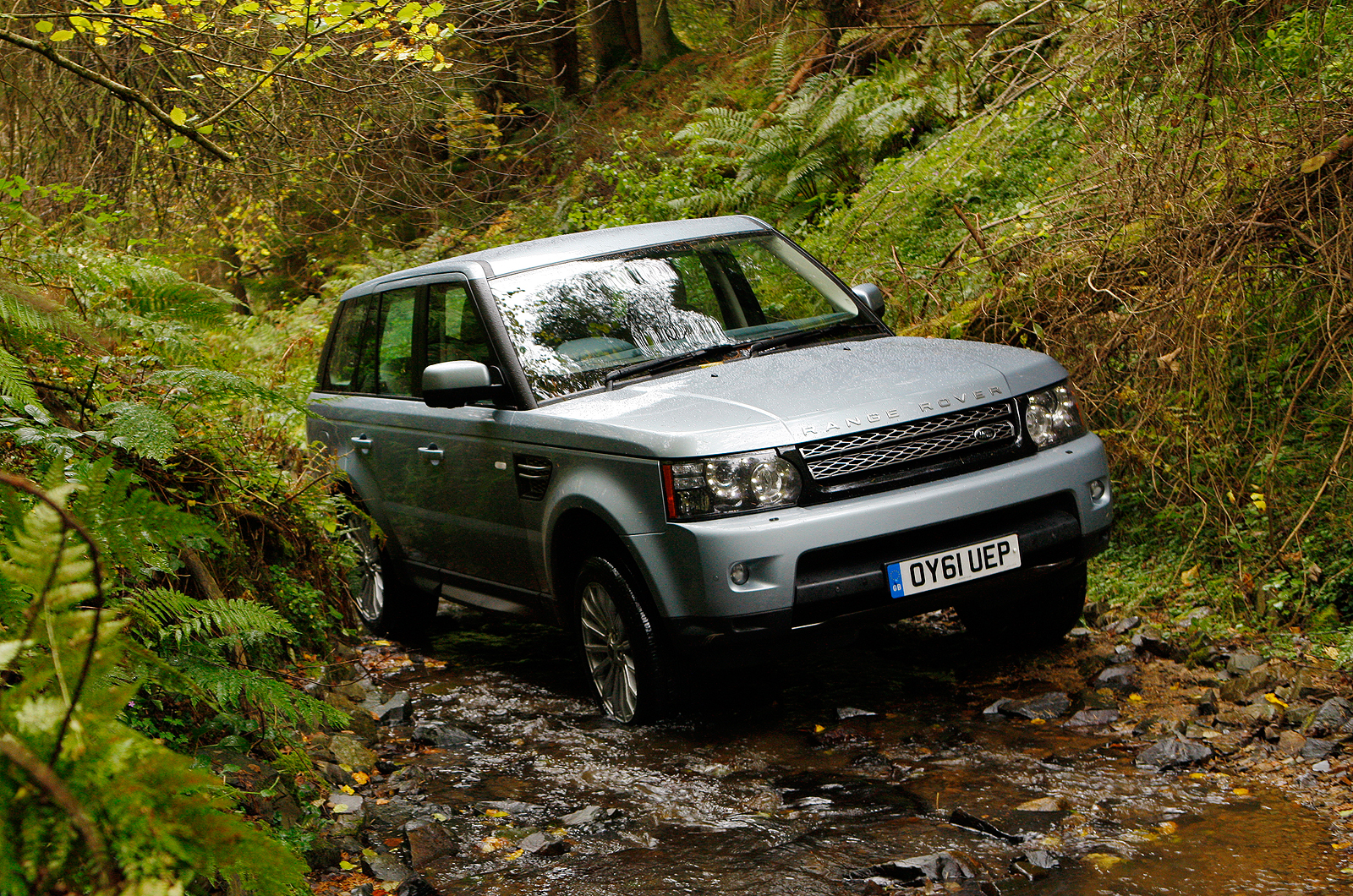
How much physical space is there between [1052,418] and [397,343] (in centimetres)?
345

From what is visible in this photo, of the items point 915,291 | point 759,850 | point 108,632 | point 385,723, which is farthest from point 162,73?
point 108,632

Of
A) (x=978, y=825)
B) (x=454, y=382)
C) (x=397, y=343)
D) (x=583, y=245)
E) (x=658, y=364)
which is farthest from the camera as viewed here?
(x=397, y=343)

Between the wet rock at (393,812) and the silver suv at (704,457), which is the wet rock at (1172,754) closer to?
the silver suv at (704,457)

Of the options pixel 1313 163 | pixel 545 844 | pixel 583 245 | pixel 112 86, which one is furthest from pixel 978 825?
pixel 112 86

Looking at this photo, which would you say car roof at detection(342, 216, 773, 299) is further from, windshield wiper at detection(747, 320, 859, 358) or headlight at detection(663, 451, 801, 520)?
headlight at detection(663, 451, 801, 520)

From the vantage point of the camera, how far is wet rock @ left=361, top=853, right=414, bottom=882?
3.51 metres

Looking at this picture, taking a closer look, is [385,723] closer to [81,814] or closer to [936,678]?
[936,678]

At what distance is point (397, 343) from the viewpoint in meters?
6.35

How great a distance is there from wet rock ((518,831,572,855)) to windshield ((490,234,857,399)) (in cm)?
197

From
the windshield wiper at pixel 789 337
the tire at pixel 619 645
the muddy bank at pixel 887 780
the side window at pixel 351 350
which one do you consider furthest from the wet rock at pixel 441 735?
the side window at pixel 351 350

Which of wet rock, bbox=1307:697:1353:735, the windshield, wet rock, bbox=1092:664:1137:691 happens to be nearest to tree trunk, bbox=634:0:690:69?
the windshield

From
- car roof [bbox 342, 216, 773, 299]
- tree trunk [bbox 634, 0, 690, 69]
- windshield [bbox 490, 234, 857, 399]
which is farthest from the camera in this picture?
tree trunk [bbox 634, 0, 690, 69]

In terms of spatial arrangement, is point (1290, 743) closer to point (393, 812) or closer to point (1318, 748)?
point (1318, 748)

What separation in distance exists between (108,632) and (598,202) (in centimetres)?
1548
